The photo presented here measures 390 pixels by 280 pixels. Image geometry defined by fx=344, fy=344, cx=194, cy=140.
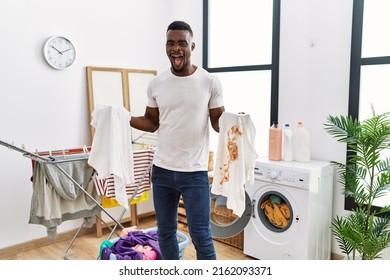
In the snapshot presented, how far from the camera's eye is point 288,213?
2596 millimetres

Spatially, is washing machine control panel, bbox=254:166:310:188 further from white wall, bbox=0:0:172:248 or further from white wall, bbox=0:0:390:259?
white wall, bbox=0:0:172:248

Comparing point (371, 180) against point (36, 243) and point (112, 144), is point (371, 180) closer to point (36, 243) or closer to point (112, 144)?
point (112, 144)

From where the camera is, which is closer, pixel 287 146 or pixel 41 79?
pixel 287 146

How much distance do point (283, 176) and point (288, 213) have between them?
300mm

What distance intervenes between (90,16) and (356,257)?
2972 mm

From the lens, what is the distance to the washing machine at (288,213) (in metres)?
2.45

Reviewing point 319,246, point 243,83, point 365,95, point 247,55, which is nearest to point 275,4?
point 247,55

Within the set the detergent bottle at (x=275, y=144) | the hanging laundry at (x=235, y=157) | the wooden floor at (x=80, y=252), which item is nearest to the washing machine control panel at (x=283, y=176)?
the detergent bottle at (x=275, y=144)

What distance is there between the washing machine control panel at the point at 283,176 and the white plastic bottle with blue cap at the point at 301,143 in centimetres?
26

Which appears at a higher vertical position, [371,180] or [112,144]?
[112,144]

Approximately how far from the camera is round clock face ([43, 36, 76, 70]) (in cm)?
290

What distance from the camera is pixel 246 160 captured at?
1695 millimetres

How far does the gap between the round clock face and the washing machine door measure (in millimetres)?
1733

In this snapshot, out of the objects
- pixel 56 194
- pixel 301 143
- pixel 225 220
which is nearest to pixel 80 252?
pixel 56 194
